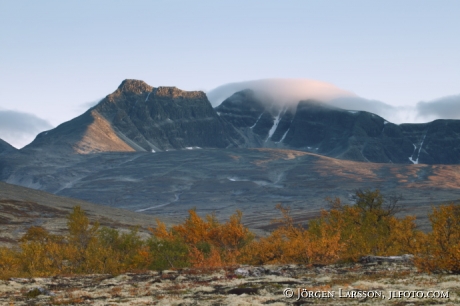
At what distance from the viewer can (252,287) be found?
92.3ft

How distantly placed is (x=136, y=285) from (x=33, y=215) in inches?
4080

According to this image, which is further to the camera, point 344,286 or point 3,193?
point 3,193

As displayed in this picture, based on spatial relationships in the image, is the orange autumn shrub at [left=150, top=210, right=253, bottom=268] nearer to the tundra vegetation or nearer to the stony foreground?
the tundra vegetation

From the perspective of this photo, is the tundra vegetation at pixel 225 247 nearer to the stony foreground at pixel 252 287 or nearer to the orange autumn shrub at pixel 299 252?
the orange autumn shrub at pixel 299 252

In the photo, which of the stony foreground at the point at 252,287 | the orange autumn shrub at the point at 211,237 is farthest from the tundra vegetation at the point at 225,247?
the stony foreground at the point at 252,287

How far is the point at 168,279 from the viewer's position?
33.3 metres

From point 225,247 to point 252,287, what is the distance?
27.5m

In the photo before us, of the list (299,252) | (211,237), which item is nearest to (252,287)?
(299,252)

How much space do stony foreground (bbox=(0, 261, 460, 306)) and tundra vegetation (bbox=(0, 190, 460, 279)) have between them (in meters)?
4.09

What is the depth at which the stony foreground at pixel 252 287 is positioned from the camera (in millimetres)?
23516

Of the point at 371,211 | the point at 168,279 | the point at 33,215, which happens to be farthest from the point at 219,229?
the point at 33,215

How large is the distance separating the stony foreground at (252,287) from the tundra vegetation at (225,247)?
4.09 meters

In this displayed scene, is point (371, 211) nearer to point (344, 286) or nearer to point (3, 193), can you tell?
point (344, 286)

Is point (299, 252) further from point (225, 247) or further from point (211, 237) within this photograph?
point (211, 237)
